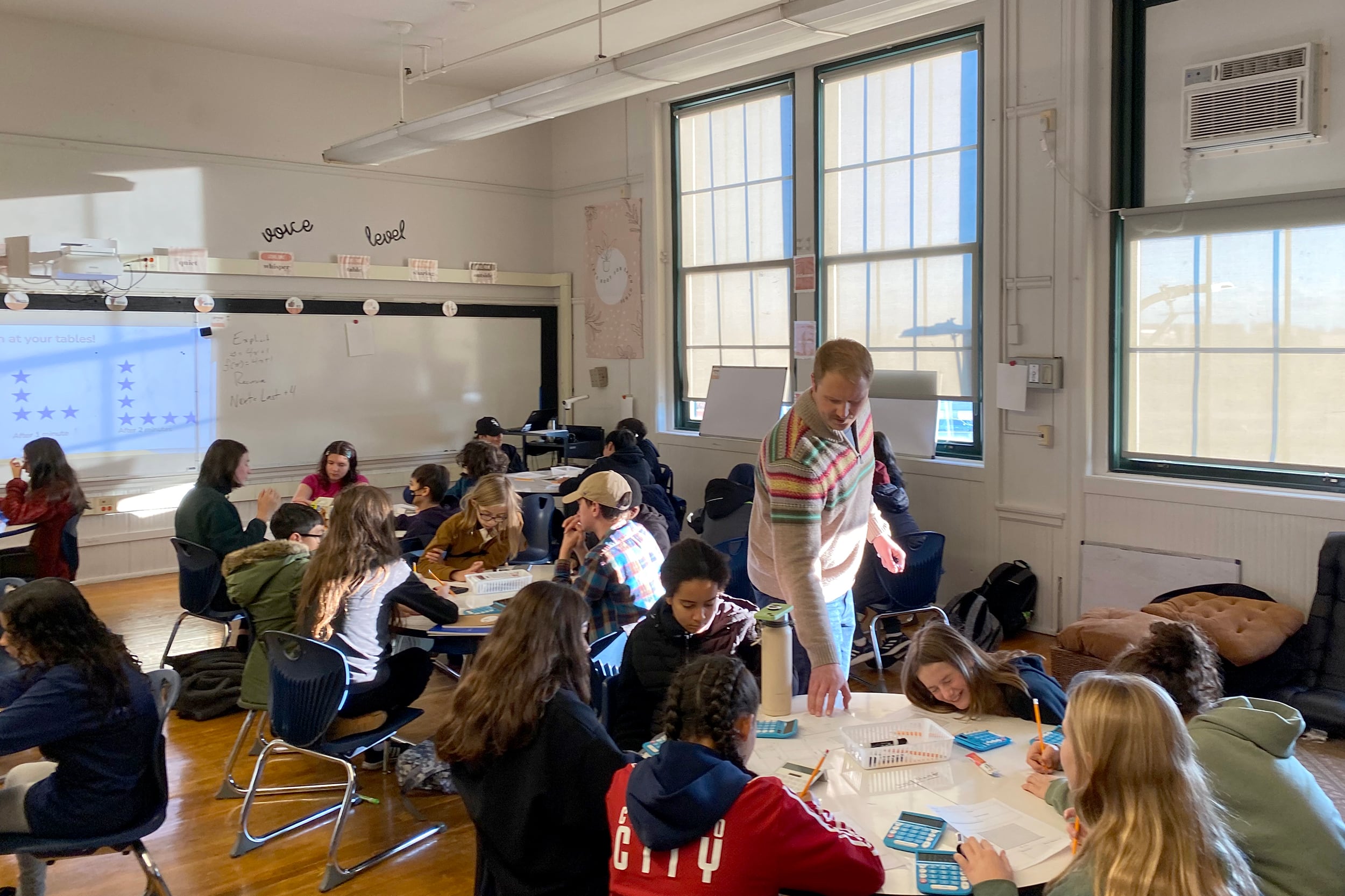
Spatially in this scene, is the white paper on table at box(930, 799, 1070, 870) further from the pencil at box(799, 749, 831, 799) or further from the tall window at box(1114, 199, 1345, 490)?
the tall window at box(1114, 199, 1345, 490)

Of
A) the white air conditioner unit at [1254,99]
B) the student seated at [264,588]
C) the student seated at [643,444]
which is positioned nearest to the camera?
the student seated at [264,588]

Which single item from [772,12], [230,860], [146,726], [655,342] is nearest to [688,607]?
[146,726]

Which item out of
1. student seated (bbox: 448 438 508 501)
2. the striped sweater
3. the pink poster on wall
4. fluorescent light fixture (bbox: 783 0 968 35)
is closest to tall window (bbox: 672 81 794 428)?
the pink poster on wall

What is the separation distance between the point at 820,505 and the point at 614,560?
0.99 meters

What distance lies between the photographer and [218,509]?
16.1 ft

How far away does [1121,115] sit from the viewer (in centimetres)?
521

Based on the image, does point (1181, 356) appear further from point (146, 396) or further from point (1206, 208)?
point (146, 396)

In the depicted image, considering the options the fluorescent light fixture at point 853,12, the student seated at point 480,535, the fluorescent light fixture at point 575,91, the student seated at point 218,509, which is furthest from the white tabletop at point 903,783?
the fluorescent light fixture at point 575,91

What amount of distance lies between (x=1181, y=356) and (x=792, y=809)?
4.35 m

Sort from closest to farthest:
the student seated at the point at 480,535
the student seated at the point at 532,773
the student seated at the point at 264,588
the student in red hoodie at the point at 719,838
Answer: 1. the student in red hoodie at the point at 719,838
2. the student seated at the point at 532,773
3. the student seated at the point at 264,588
4. the student seated at the point at 480,535

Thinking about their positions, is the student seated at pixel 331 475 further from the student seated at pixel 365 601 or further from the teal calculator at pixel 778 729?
the teal calculator at pixel 778 729

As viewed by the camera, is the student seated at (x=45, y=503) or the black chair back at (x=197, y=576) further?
the student seated at (x=45, y=503)

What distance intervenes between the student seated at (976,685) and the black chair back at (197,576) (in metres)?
3.40

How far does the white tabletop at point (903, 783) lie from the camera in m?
1.84
